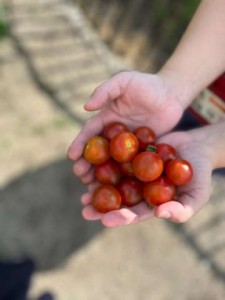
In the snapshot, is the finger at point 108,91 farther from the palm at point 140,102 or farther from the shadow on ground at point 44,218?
the shadow on ground at point 44,218

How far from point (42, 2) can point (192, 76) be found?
6.21 ft

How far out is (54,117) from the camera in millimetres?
2945

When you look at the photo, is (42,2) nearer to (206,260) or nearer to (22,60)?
(22,60)

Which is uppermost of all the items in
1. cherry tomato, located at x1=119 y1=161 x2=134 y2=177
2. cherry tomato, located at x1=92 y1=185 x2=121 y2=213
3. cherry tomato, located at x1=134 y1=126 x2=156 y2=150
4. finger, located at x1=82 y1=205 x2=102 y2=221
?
cherry tomato, located at x1=134 y1=126 x2=156 y2=150

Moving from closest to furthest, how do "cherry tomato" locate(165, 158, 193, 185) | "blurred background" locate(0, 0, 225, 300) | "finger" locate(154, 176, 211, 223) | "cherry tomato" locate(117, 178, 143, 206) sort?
"finger" locate(154, 176, 211, 223), "cherry tomato" locate(165, 158, 193, 185), "cherry tomato" locate(117, 178, 143, 206), "blurred background" locate(0, 0, 225, 300)

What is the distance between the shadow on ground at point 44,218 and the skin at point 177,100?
0.61 m

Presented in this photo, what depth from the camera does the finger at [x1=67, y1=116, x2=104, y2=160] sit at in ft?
6.41

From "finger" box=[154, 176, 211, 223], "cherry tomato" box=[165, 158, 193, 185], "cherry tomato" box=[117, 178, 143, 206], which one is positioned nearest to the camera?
"finger" box=[154, 176, 211, 223]

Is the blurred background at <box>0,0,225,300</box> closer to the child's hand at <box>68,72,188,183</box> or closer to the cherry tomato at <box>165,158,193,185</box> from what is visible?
the child's hand at <box>68,72,188,183</box>

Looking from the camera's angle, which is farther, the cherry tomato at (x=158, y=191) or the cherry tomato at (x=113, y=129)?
the cherry tomato at (x=113, y=129)

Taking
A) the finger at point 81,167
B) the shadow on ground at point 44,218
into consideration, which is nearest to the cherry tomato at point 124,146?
the finger at point 81,167

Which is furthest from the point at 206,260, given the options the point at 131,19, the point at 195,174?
the point at 131,19

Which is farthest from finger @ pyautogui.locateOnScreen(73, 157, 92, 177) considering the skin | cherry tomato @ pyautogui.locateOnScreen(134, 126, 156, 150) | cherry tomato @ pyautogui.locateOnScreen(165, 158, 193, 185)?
cherry tomato @ pyautogui.locateOnScreen(165, 158, 193, 185)

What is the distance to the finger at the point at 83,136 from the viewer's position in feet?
6.41
